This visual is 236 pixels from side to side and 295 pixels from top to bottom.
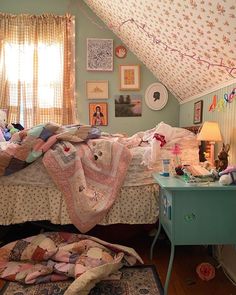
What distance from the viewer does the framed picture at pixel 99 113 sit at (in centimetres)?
348

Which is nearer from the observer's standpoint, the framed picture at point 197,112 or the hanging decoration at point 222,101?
the hanging decoration at point 222,101

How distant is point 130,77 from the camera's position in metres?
3.48

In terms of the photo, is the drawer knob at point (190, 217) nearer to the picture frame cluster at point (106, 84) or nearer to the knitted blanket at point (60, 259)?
the knitted blanket at point (60, 259)

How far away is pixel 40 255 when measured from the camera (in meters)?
1.79

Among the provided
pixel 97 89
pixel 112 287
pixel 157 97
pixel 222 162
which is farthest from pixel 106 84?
pixel 112 287

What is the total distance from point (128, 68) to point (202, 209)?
247cm

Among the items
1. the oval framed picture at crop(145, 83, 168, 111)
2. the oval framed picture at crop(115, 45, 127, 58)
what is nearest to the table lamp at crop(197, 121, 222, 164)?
the oval framed picture at crop(145, 83, 168, 111)

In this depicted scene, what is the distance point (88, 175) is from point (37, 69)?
204 cm

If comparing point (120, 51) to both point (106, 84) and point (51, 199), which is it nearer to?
point (106, 84)

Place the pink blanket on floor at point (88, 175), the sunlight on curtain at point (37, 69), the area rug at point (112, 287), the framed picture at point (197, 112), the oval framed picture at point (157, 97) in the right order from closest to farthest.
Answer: the area rug at point (112, 287) → the pink blanket on floor at point (88, 175) → the framed picture at point (197, 112) → the sunlight on curtain at point (37, 69) → the oval framed picture at point (157, 97)

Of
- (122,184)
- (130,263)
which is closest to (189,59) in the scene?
(122,184)

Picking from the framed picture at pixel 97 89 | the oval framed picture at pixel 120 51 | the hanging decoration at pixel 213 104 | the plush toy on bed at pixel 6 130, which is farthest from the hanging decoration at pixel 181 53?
the plush toy on bed at pixel 6 130

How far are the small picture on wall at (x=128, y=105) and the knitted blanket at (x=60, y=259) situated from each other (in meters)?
1.91

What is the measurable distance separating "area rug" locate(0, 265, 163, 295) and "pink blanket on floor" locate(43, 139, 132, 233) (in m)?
0.39
